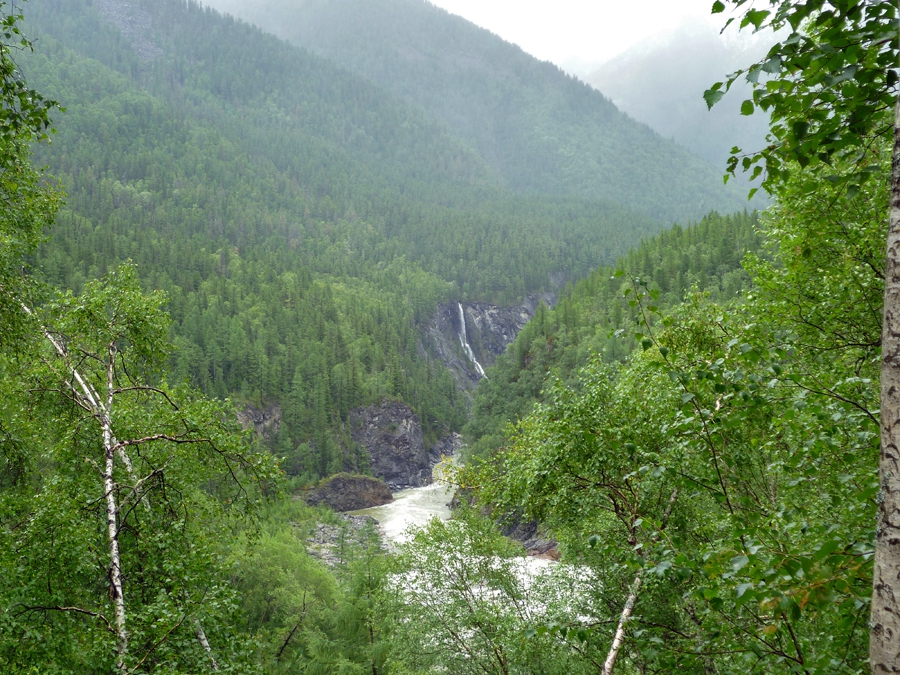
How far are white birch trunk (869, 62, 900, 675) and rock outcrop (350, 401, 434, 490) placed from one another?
98.5 m

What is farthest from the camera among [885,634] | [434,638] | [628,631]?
[434,638]

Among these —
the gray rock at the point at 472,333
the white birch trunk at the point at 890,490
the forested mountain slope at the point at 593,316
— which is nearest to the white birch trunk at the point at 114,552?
the white birch trunk at the point at 890,490

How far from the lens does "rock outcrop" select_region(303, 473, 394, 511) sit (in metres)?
79.2

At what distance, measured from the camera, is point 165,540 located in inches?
299

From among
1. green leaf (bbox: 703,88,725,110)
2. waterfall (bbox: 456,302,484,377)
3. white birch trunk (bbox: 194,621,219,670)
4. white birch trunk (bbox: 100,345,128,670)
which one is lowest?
white birch trunk (bbox: 194,621,219,670)

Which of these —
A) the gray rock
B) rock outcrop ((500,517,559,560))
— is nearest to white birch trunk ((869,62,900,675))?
rock outcrop ((500,517,559,560))

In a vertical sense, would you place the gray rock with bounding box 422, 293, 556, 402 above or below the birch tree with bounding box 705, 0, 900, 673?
above

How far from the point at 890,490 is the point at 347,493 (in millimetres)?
82737

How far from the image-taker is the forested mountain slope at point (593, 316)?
73.1 m

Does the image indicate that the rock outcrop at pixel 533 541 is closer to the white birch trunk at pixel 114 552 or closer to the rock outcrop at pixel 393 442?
the white birch trunk at pixel 114 552

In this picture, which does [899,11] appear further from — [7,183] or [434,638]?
[434,638]

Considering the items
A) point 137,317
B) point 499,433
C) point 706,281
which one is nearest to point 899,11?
point 137,317

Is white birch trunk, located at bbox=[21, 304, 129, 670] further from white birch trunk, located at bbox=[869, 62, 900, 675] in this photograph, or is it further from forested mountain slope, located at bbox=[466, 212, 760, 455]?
forested mountain slope, located at bbox=[466, 212, 760, 455]

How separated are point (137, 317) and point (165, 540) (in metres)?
3.82
